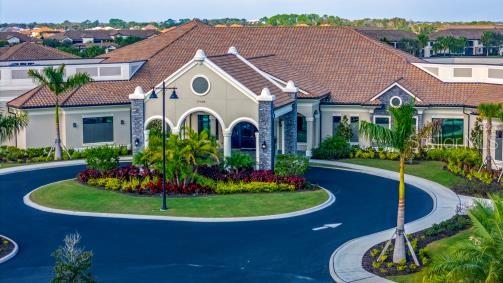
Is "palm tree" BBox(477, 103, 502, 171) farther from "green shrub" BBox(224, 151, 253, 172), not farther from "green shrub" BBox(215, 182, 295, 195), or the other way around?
"green shrub" BBox(224, 151, 253, 172)

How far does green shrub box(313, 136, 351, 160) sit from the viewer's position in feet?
158

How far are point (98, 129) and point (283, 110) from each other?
13050 millimetres

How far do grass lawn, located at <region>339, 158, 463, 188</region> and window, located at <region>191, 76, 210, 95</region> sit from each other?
1015 centimetres

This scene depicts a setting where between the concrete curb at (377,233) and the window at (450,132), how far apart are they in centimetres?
663

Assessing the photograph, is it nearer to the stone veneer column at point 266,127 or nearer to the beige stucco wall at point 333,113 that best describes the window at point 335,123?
the beige stucco wall at point 333,113

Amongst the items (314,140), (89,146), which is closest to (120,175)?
(89,146)

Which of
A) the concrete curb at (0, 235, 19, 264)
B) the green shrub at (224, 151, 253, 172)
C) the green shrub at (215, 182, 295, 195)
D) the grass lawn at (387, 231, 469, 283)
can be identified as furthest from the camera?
the green shrub at (224, 151, 253, 172)

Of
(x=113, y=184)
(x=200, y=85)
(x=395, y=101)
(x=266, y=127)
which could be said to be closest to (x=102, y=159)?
(x=113, y=184)

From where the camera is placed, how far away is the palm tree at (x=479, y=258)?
2116 centimetres

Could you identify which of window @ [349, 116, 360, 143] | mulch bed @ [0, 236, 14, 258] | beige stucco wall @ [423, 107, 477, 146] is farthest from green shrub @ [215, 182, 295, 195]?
beige stucco wall @ [423, 107, 477, 146]

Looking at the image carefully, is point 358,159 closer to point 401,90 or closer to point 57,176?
point 401,90

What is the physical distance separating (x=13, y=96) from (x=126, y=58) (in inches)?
390

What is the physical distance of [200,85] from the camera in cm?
4238

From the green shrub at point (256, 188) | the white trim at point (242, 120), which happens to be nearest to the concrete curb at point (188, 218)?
the green shrub at point (256, 188)
